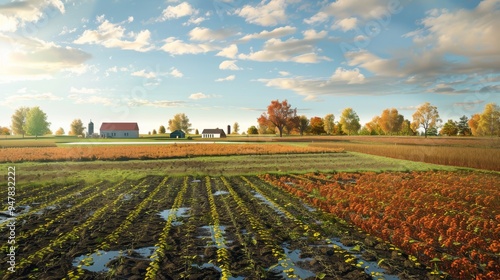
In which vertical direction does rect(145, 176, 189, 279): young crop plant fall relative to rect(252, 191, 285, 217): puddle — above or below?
above

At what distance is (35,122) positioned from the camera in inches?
4744

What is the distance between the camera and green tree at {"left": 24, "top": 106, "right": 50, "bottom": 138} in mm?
120250

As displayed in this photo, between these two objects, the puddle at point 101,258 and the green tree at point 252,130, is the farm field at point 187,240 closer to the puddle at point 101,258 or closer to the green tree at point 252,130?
the puddle at point 101,258

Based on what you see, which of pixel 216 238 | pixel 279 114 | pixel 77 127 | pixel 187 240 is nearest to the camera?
pixel 187 240

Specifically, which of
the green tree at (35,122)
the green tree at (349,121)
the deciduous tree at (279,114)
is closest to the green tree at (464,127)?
the green tree at (349,121)

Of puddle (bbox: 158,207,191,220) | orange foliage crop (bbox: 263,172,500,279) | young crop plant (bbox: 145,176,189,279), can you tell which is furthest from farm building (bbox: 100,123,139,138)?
puddle (bbox: 158,207,191,220)

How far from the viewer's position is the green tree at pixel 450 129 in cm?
12185

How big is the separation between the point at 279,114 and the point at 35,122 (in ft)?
284

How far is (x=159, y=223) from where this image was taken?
43.7 ft

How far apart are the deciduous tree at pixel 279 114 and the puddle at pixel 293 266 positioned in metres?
99.5

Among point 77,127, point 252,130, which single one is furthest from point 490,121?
point 77,127

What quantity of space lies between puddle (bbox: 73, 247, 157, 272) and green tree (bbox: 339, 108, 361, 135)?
139203 millimetres

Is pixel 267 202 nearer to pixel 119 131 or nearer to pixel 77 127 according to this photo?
pixel 119 131

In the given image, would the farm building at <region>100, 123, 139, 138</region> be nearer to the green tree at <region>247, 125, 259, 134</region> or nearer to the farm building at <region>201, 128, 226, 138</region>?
the farm building at <region>201, 128, 226, 138</region>
